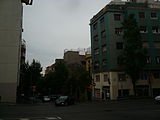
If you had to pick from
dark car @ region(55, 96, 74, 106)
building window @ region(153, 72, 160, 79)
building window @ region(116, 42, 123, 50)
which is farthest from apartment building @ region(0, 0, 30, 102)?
building window @ region(153, 72, 160, 79)

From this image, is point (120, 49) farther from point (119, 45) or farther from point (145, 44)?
point (145, 44)

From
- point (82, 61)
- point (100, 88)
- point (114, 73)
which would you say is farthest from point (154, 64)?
point (82, 61)

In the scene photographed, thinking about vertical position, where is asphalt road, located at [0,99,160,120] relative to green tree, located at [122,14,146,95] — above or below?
below

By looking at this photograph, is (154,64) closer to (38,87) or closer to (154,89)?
(154,89)

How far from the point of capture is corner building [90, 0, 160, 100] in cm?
4656

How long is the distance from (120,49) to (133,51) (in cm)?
487

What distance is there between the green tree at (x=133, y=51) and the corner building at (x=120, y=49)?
9.12 ft

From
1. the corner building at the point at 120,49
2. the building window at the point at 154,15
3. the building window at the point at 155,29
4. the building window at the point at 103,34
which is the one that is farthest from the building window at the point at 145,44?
the building window at the point at 103,34

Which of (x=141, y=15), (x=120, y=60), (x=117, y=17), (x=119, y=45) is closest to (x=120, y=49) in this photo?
(x=119, y=45)

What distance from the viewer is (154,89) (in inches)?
1876

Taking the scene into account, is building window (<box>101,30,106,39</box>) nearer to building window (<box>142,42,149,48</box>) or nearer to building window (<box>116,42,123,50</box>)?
building window (<box>116,42,123,50</box>)

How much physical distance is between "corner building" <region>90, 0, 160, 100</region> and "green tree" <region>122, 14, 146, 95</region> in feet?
9.12

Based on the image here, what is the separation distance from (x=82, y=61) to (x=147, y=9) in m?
30.3

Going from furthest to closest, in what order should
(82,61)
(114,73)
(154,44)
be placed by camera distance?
(82,61)
(154,44)
(114,73)
